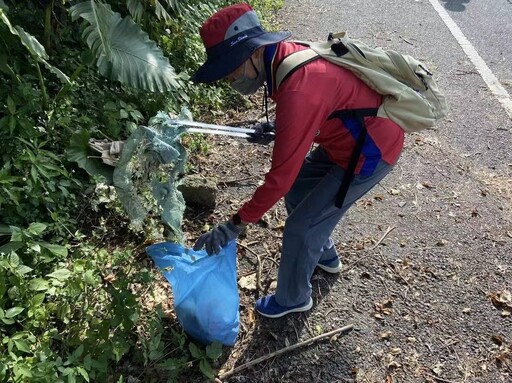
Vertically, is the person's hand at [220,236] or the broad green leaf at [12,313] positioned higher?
the person's hand at [220,236]

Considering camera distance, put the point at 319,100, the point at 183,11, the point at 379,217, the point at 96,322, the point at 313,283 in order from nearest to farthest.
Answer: the point at 319,100 → the point at 96,322 → the point at 313,283 → the point at 379,217 → the point at 183,11

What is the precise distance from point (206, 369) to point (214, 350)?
0.10 metres

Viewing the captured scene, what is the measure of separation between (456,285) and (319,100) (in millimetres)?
1853

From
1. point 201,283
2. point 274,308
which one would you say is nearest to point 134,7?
point 201,283

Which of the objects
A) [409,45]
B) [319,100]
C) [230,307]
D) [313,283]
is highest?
[319,100]

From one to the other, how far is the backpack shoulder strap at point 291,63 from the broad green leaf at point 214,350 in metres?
1.32

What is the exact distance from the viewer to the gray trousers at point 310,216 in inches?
94.5

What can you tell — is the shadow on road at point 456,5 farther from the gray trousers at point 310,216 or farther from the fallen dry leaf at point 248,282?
the fallen dry leaf at point 248,282

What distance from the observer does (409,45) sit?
6.34 metres

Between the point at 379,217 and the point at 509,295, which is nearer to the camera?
the point at 509,295

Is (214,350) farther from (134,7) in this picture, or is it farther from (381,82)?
(134,7)

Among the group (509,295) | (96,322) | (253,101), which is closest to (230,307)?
(96,322)

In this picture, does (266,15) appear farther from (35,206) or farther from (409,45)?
(35,206)

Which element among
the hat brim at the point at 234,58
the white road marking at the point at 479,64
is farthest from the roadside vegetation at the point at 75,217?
the white road marking at the point at 479,64
